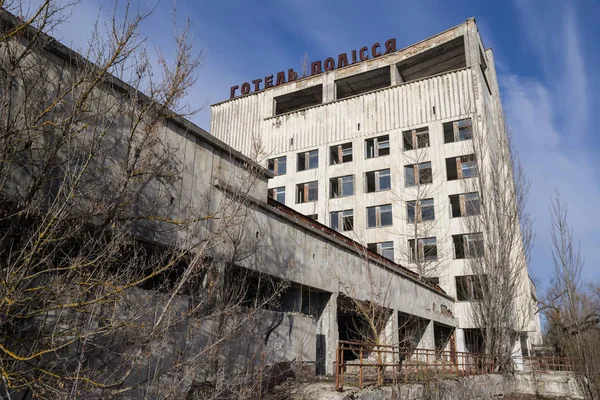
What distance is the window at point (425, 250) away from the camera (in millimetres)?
28828

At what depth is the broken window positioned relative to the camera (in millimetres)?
31797

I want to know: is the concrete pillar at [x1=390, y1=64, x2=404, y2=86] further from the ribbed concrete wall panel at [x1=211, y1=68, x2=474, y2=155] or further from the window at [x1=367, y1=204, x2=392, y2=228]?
the window at [x1=367, y1=204, x2=392, y2=228]

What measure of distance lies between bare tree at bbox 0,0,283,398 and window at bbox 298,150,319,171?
78.9 ft

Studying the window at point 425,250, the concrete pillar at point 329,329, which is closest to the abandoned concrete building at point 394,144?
the window at point 425,250

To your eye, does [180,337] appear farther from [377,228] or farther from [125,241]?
[377,228]

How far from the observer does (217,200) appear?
10516mm

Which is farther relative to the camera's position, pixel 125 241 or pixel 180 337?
pixel 180 337

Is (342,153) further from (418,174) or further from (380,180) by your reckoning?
(418,174)

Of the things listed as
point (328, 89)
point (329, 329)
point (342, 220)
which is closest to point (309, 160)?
point (342, 220)

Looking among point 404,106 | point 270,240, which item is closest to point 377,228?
point 404,106

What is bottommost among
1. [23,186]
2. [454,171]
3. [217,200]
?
[23,186]

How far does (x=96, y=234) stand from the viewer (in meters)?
7.30

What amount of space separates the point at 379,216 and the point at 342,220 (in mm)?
2671

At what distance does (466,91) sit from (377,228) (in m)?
10.9
